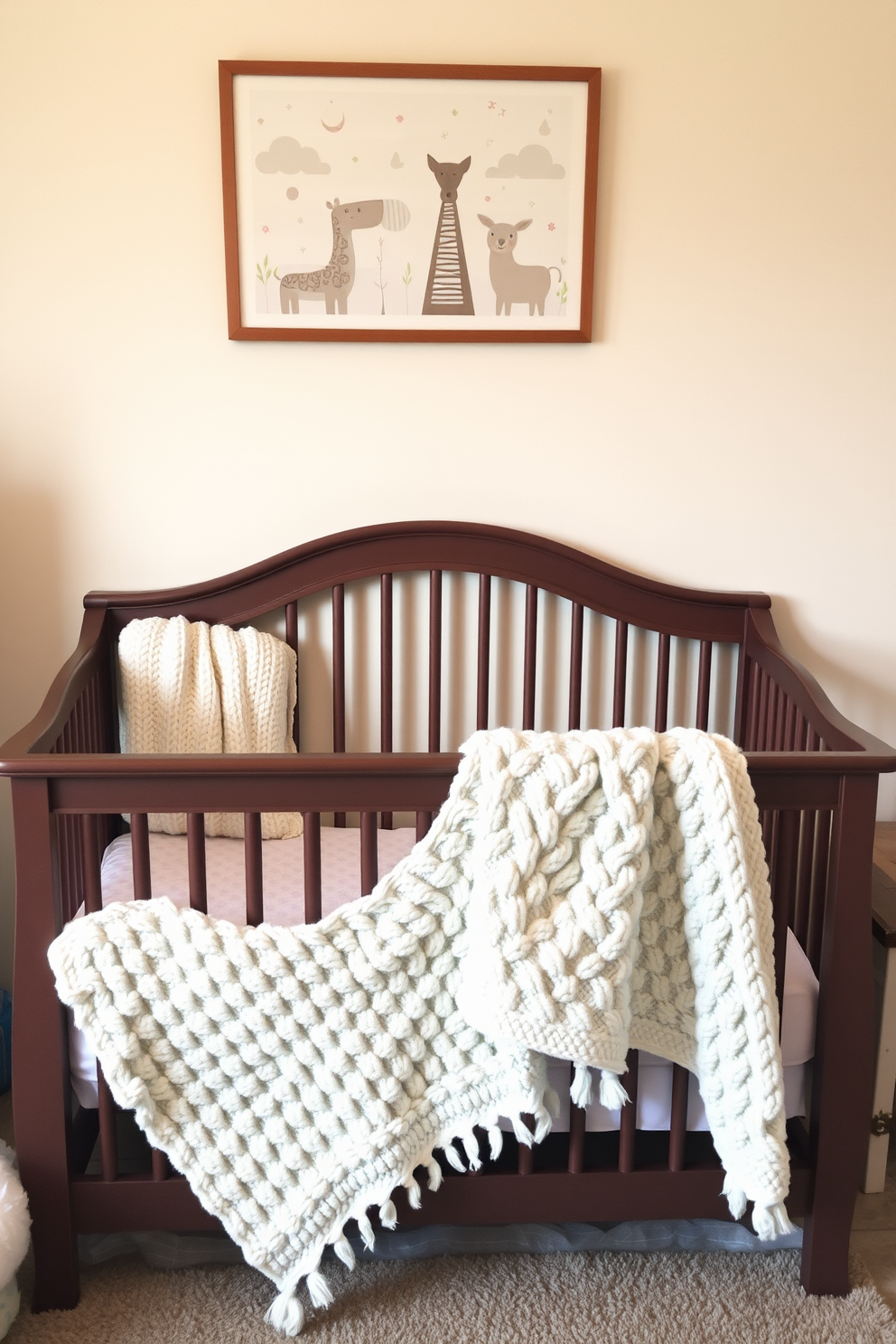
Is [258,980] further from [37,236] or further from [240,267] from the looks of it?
[37,236]

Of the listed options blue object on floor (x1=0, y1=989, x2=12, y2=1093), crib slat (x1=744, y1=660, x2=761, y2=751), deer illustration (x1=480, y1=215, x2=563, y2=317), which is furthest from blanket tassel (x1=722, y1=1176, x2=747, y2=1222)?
deer illustration (x1=480, y1=215, x2=563, y2=317)

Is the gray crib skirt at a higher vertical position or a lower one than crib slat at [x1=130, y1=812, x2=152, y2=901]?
lower

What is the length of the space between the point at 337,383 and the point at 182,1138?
3.87 feet

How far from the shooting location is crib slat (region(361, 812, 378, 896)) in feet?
3.71

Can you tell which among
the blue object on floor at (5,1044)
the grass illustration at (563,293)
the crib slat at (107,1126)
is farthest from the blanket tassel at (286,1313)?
the grass illustration at (563,293)

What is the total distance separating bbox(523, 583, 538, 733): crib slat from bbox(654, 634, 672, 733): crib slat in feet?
0.73

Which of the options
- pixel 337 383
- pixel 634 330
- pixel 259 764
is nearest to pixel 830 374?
pixel 634 330

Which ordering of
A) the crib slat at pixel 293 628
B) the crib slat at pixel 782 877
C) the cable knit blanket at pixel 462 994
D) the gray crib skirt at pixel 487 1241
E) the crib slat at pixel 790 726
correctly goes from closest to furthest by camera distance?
the cable knit blanket at pixel 462 994 → the crib slat at pixel 782 877 → the gray crib skirt at pixel 487 1241 → the crib slat at pixel 790 726 → the crib slat at pixel 293 628

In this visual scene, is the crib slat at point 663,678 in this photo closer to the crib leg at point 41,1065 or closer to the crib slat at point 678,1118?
the crib slat at point 678,1118

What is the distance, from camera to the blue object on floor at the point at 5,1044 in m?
1.68

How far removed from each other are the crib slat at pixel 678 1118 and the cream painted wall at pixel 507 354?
0.90 m

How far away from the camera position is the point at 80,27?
156cm

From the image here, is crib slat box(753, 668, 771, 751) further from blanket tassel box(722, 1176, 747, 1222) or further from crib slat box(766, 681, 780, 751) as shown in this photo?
blanket tassel box(722, 1176, 747, 1222)

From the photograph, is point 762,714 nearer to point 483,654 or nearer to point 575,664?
point 575,664
